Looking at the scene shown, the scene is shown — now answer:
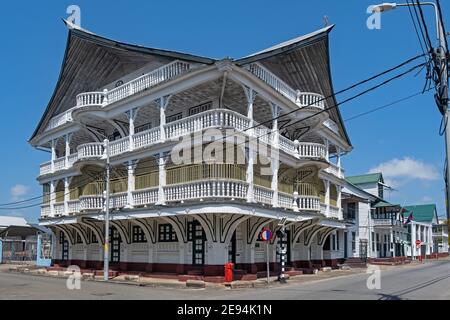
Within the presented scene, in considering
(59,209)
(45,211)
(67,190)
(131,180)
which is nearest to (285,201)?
(131,180)

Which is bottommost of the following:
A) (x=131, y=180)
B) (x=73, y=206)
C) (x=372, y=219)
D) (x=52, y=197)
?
(x=372, y=219)

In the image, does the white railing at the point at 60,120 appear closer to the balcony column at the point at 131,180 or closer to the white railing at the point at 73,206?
the white railing at the point at 73,206

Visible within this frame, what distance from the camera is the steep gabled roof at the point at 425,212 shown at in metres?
79.7

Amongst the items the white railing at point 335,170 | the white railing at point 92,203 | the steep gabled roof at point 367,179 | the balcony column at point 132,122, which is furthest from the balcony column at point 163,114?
the steep gabled roof at point 367,179

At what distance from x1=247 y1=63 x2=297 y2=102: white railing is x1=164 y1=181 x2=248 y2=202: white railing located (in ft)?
20.3

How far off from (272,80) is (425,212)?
63.8 m

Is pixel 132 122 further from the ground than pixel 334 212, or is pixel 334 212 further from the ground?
pixel 132 122

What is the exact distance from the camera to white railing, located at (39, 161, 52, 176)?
34.9m

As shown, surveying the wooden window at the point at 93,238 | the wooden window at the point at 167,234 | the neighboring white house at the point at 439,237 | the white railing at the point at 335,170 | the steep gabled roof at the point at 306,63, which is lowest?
the neighboring white house at the point at 439,237

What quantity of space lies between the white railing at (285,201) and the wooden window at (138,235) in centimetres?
809

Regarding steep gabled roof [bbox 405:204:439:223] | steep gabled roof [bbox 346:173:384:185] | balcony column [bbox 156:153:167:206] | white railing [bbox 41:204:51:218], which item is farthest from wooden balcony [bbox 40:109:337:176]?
steep gabled roof [bbox 405:204:439:223]

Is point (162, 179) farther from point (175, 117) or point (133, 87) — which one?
point (133, 87)

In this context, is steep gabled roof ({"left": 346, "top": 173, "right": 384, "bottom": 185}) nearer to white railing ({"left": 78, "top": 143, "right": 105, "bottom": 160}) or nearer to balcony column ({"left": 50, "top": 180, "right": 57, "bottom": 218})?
balcony column ({"left": 50, "top": 180, "right": 57, "bottom": 218})

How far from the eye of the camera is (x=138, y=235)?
27984 mm
